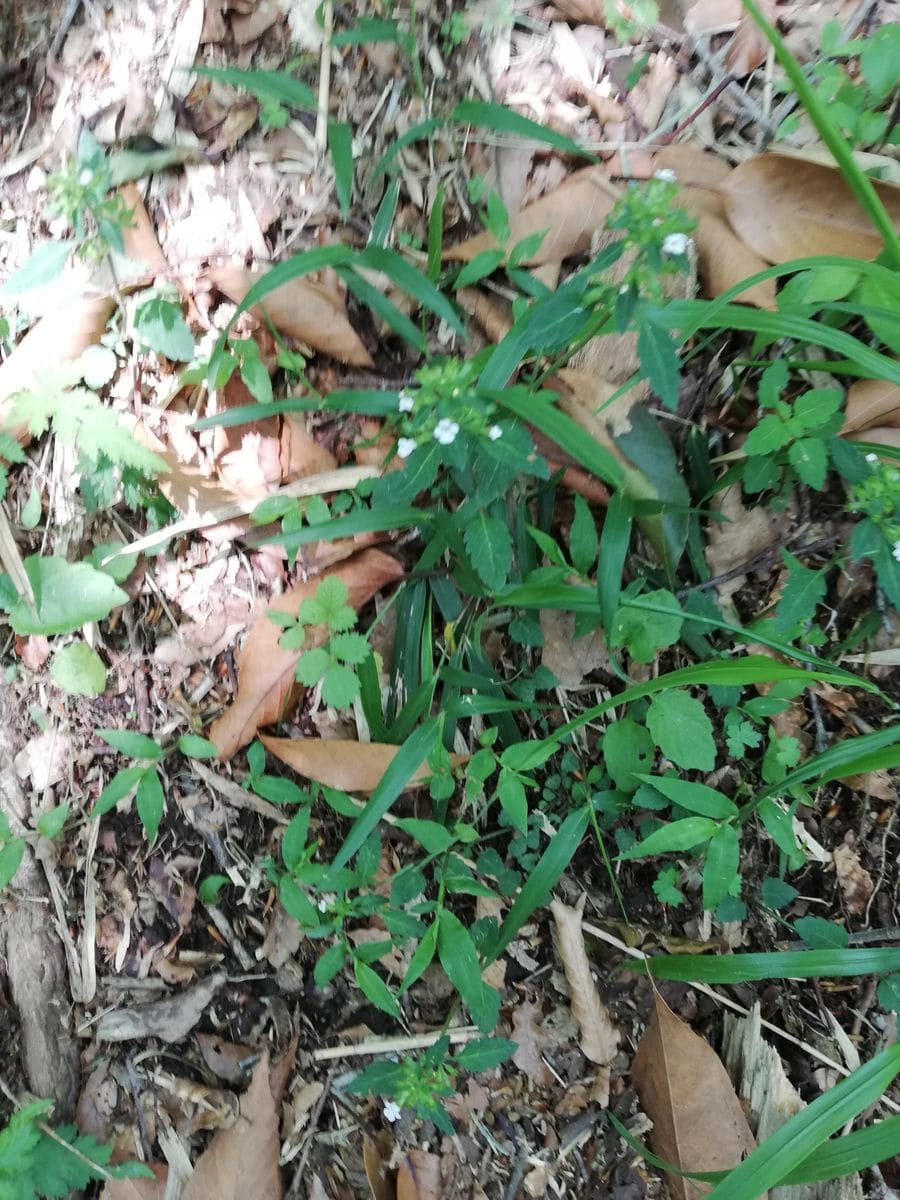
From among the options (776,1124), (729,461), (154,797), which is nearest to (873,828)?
(776,1124)

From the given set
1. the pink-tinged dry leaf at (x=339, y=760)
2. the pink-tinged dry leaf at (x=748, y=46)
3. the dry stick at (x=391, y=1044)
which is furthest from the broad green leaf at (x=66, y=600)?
the pink-tinged dry leaf at (x=748, y=46)

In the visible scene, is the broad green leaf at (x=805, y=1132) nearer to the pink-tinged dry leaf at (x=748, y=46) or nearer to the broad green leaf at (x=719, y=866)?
the broad green leaf at (x=719, y=866)

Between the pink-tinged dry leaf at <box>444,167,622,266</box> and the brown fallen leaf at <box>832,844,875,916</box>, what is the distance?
1564mm

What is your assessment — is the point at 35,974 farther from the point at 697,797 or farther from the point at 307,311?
the point at 307,311

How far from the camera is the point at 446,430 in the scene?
1390 mm

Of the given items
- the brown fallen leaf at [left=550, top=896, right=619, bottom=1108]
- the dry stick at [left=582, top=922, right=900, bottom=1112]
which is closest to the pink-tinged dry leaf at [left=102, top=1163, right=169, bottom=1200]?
the brown fallen leaf at [left=550, top=896, right=619, bottom=1108]

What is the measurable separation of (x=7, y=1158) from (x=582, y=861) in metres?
1.29

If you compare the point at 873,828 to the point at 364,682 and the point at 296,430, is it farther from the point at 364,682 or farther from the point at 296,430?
the point at 296,430

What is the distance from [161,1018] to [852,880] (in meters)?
1.63

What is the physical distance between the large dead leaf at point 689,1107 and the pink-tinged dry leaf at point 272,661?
1.10 meters

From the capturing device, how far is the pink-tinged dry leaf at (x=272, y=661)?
185cm

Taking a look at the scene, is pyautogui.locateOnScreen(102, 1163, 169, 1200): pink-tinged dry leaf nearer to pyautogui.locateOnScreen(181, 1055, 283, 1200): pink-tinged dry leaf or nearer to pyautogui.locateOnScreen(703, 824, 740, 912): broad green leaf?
pyautogui.locateOnScreen(181, 1055, 283, 1200): pink-tinged dry leaf

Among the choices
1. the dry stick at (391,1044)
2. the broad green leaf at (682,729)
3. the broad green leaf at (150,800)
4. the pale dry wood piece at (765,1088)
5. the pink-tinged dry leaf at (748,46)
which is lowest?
the pale dry wood piece at (765,1088)

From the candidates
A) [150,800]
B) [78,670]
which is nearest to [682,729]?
[150,800]
